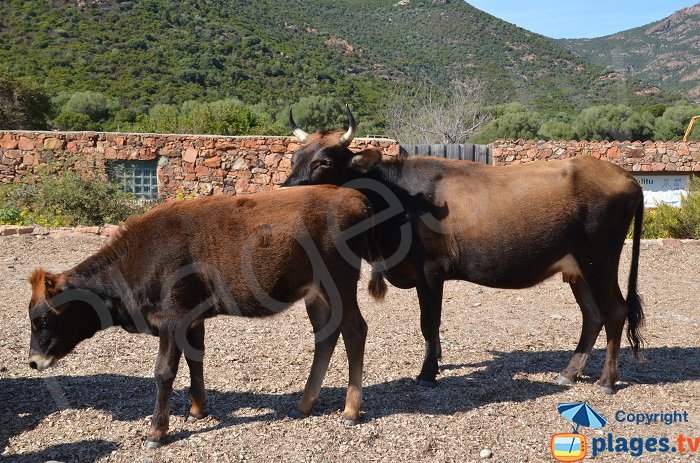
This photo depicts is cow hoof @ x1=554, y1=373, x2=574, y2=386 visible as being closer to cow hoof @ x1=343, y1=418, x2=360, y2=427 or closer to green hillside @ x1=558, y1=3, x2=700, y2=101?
cow hoof @ x1=343, y1=418, x2=360, y2=427

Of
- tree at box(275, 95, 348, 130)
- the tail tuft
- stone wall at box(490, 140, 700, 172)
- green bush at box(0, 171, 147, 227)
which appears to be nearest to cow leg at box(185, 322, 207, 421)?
the tail tuft

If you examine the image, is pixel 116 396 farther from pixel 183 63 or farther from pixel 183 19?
pixel 183 19

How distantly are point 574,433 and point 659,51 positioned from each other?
314 feet

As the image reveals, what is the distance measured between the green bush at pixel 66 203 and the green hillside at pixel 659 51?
68.7m

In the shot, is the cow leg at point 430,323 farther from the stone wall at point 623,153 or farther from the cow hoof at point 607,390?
the stone wall at point 623,153

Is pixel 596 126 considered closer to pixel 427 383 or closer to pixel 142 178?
pixel 142 178

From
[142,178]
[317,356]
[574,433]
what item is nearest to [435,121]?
[142,178]

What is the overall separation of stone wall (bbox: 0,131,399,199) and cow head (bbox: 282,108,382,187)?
36.6 ft

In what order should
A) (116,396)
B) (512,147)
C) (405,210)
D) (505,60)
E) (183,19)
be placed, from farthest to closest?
(505,60) → (183,19) → (512,147) → (405,210) → (116,396)

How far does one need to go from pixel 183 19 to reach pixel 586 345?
133 feet

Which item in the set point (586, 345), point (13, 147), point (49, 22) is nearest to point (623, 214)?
point (586, 345)

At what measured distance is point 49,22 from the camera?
3756 centimetres

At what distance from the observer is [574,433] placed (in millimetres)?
4566

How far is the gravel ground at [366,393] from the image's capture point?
4.39 m
